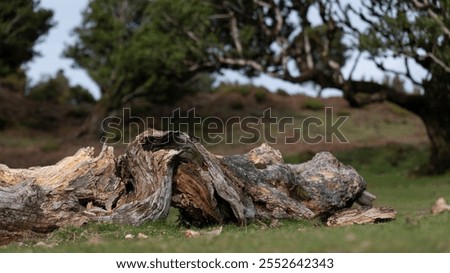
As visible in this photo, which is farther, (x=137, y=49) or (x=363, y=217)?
(x=137, y=49)

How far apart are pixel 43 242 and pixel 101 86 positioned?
5171 centimetres

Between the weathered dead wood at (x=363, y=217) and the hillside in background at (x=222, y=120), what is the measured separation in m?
33.1

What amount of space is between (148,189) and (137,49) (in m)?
33.7

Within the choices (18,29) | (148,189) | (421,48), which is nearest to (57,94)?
(18,29)

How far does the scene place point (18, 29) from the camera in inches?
2435

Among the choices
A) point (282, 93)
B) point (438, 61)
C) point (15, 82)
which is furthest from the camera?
point (15, 82)

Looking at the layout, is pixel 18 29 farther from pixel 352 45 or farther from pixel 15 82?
pixel 352 45

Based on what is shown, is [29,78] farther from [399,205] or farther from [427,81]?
[399,205]

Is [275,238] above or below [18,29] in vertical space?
below

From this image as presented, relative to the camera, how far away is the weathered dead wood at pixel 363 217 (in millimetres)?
17953

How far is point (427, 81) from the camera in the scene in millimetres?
41000

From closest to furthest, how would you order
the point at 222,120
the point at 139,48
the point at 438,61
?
the point at 438,61, the point at 139,48, the point at 222,120

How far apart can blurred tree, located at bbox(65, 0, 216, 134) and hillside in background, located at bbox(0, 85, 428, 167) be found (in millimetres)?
3208

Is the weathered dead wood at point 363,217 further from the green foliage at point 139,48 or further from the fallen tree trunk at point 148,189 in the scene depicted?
the green foliage at point 139,48
